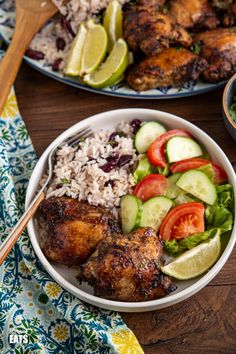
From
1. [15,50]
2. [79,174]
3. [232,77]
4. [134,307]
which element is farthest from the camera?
[15,50]

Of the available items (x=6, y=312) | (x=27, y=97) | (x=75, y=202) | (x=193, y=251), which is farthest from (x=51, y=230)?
(x=27, y=97)

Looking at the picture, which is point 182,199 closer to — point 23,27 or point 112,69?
point 112,69

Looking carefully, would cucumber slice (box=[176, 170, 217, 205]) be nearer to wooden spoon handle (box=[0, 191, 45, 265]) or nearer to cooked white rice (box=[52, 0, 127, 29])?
wooden spoon handle (box=[0, 191, 45, 265])

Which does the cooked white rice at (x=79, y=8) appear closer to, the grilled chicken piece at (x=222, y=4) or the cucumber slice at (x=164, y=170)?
the grilled chicken piece at (x=222, y=4)

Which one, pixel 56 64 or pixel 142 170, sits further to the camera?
pixel 56 64

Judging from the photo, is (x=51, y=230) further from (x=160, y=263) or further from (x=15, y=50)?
(x=15, y=50)

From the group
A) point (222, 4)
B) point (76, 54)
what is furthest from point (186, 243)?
point (222, 4)
